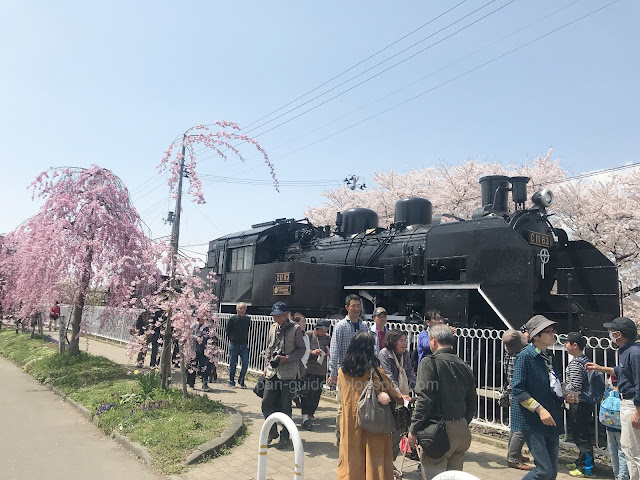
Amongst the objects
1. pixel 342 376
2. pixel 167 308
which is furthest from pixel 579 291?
pixel 167 308

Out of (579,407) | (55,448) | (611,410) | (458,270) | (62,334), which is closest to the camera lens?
(611,410)

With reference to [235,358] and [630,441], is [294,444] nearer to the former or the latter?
[630,441]

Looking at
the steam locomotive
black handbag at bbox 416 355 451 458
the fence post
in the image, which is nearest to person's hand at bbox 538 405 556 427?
black handbag at bbox 416 355 451 458

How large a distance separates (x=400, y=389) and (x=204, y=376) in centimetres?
553

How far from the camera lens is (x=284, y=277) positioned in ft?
34.1

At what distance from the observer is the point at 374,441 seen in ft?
11.3

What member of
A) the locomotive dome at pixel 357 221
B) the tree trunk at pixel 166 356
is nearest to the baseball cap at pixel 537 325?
the tree trunk at pixel 166 356

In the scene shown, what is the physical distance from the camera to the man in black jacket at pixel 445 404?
3230 mm

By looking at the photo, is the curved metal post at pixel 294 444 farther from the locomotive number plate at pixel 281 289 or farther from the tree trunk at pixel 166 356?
the locomotive number plate at pixel 281 289

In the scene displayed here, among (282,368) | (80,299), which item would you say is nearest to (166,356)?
(282,368)

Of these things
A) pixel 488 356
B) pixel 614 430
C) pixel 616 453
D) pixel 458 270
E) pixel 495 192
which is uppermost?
pixel 495 192

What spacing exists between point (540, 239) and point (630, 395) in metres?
4.27

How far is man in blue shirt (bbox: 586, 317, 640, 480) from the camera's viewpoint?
12.6 feet

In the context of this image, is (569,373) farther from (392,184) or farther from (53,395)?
(392,184)
